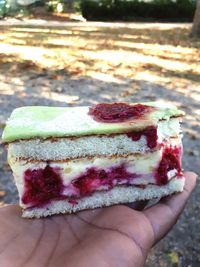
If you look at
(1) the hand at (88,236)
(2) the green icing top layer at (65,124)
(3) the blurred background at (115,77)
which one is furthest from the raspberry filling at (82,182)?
(3) the blurred background at (115,77)

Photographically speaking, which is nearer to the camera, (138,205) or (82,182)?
(82,182)

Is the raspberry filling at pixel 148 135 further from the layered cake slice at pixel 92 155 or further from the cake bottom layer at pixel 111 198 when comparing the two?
the cake bottom layer at pixel 111 198

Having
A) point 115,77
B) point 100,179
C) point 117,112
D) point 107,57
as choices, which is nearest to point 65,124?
point 117,112

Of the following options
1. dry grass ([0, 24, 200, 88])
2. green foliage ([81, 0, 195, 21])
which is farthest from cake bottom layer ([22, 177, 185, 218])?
green foliage ([81, 0, 195, 21])

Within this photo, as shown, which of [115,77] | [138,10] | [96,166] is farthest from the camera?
[138,10]

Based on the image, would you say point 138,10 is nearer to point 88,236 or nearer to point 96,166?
point 96,166

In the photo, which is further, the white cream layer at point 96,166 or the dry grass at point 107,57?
the dry grass at point 107,57

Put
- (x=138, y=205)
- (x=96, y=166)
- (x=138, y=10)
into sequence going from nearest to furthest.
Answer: (x=96, y=166) → (x=138, y=205) → (x=138, y=10)
